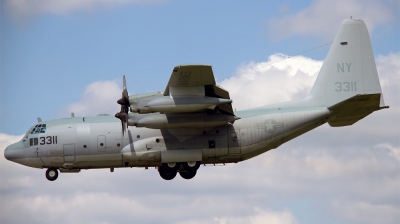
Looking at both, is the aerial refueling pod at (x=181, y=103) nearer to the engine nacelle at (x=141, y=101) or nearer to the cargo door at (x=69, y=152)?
the engine nacelle at (x=141, y=101)

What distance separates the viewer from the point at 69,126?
34.2m

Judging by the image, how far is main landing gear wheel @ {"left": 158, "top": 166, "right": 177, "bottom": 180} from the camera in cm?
3431

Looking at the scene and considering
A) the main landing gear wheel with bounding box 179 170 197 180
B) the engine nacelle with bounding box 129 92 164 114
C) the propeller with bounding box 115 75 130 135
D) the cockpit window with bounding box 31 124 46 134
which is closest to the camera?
the engine nacelle with bounding box 129 92 164 114

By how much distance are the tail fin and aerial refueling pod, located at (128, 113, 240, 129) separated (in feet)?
16.1

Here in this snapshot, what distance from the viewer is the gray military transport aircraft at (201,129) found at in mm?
33531

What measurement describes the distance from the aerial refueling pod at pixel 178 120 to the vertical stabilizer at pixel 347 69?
4.94 m

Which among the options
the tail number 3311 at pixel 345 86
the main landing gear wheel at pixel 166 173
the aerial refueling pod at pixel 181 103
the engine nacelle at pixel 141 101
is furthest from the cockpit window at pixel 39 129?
the tail number 3311 at pixel 345 86

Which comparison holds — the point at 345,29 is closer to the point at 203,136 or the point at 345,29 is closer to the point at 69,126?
the point at 203,136

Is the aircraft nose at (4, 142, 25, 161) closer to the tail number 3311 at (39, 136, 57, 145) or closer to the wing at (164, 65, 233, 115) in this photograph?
the tail number 3311 at (39, 136, 57, 145)

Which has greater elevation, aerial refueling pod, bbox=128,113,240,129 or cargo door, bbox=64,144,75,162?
aerial refueling pod, bbox=128,113,240,129

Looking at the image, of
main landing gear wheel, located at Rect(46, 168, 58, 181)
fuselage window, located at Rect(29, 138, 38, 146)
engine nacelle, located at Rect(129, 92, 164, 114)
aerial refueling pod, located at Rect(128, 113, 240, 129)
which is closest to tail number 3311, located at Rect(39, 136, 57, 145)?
fuselage window, located at Rect(29, 138, 38, 146)

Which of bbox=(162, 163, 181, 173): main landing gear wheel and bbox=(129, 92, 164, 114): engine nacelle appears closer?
bbox=(129, 92, 164, 114): engine nacelle

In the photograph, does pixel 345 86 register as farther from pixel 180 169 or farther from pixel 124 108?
pixel 124 108

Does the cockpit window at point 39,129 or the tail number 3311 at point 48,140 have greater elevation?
the cockpit window at point 39,129
